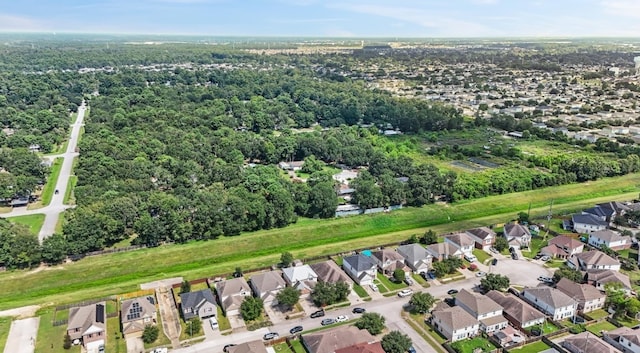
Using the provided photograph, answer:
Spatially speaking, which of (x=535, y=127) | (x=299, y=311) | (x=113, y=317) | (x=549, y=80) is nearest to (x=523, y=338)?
(x=299, y=311)

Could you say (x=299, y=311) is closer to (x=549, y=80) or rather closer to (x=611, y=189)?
(x=611, y=189)

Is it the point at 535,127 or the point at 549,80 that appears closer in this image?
the point at 535,127

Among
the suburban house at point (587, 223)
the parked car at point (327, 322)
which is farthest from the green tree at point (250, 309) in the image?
the suburban house at point (587, 223)

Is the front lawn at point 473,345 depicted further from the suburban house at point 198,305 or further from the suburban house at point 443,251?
the suburban house at point 198,305

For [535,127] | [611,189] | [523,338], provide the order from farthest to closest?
[535,127]
[611,189]
[523,338]

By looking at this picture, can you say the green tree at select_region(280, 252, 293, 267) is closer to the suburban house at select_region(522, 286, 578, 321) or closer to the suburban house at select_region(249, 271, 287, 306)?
the suburban house at select_region(249, 271, 287, 306)

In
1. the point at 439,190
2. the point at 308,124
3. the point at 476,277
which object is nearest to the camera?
the point at 476,277

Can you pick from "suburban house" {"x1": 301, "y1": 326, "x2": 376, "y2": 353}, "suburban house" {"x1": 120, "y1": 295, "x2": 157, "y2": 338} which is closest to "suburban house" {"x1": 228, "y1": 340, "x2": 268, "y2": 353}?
"suburban house" {"x1": 301, "y1": 326, "x2": 376, "y2": 353}

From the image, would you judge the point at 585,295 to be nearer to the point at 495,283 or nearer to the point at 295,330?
the point at 495,283
